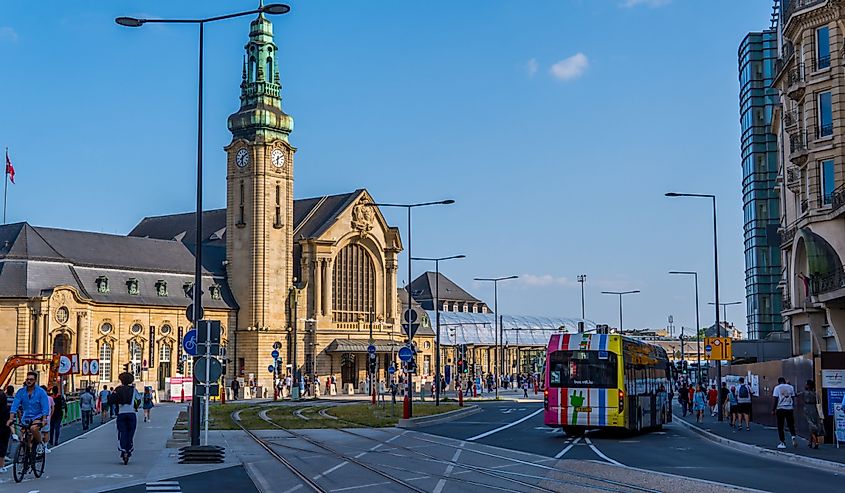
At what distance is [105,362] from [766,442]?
2452 inches

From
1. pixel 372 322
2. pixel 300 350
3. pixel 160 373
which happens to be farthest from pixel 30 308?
pixel 372 322

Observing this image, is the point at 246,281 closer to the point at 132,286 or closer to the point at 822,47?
the point at 132,286

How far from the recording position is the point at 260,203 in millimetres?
92750

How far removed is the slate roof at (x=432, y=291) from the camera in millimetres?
150625

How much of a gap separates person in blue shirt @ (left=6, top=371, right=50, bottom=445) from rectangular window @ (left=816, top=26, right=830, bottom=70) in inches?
1236

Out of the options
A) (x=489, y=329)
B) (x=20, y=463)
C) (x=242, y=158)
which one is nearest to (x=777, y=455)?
(x=20, y=463)

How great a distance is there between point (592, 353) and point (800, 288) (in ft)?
51.7

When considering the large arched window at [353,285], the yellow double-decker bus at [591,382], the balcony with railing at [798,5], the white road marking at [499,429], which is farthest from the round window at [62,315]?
the balcony with railing at [798,5]

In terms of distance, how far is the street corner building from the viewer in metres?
79.1

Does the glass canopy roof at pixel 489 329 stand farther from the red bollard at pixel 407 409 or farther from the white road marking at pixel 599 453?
the white road marking at pixel 599 453

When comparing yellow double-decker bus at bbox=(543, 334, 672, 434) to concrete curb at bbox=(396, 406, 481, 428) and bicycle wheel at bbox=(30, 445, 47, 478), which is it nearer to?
concrete curb at bbox=(396, 406, 481, 428)

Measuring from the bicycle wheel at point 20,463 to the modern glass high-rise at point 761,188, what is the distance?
7194 cm

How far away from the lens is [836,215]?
38.8 metres

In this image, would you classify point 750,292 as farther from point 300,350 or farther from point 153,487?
point 153,487
